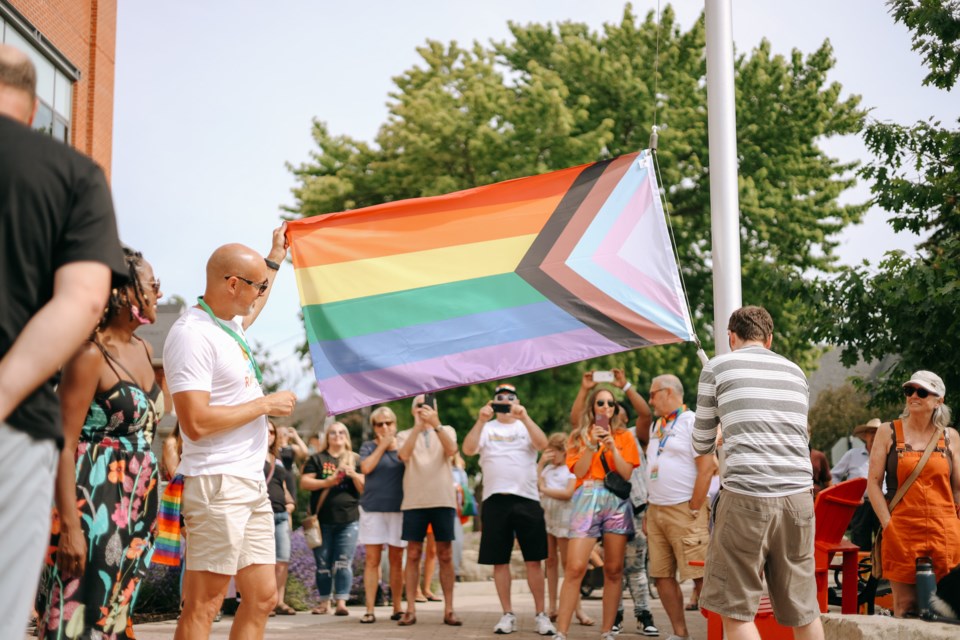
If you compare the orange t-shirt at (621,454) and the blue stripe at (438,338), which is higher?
the blue stripe at (438,338)

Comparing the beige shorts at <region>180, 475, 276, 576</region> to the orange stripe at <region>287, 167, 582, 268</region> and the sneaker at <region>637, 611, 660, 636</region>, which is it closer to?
the orange stripe at <region>287, 167, 582, 268</region>

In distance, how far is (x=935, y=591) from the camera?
316 inches

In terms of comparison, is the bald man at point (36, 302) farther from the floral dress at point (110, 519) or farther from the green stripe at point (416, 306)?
the green stripe at point (416, 306)

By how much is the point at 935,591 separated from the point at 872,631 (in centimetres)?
113

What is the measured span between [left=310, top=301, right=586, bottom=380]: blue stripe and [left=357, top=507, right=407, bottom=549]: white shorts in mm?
→ 4098

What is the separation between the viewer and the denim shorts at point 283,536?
11.6m

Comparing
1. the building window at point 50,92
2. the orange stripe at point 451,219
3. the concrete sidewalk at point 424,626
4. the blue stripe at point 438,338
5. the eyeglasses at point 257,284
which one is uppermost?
the building window at point 50,92

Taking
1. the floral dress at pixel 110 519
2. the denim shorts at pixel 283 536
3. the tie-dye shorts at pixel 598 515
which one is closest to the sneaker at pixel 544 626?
the tie-dye shorts at pixel 598 515

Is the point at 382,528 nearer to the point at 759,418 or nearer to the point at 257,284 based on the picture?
the point at 759,418

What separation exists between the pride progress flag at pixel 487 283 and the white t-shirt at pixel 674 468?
1.40 meters

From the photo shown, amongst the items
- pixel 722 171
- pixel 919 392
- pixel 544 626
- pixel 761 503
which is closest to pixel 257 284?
pixel 761 503

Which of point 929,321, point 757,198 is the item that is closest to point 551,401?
point 757,198

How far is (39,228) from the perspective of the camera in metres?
2.59

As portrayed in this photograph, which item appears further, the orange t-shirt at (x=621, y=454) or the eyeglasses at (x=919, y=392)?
the orange t-shirt at (x=621, y=454)
